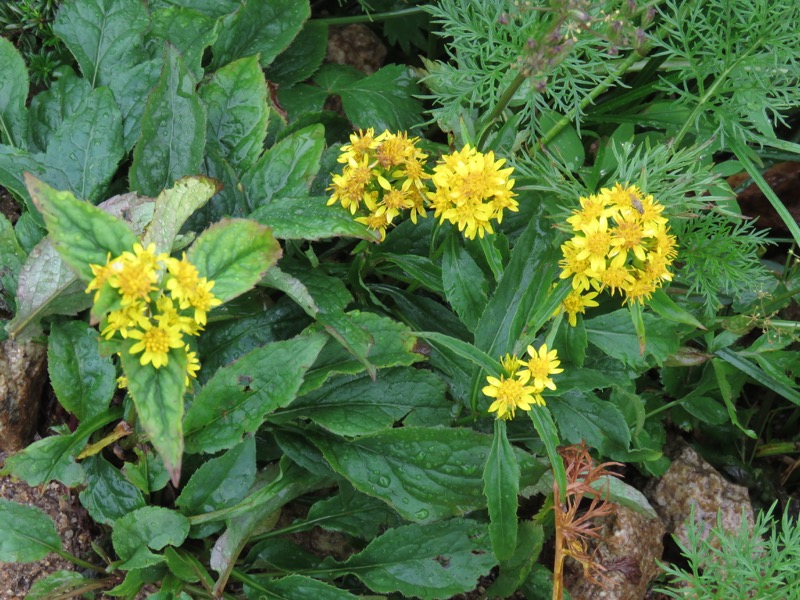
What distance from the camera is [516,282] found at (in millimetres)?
1923

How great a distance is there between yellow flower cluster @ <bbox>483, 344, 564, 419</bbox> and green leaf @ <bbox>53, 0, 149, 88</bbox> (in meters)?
1.41

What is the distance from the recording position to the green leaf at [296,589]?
194cm

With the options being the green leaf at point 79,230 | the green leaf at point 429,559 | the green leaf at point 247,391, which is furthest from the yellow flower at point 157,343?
the green leaf at point 429,559

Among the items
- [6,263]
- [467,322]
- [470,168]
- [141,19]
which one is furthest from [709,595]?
[141,19]

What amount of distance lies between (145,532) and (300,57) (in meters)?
1.55

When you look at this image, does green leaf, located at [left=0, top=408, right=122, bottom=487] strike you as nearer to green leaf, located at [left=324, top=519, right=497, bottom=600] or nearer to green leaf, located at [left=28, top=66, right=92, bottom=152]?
green leaf, located at [left=324, top=519, right=497, bottom=600]

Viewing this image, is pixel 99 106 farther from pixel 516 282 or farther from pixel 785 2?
pixel 785 2

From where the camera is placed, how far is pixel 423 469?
1.95m

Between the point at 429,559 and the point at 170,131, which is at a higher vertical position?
the point at 170,131

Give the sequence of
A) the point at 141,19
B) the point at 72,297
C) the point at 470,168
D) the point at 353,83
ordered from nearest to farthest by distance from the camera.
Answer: the point at 470,168
the point at 72,297
the point at 141,19
the point at 353,83

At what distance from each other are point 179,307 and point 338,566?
98 cm

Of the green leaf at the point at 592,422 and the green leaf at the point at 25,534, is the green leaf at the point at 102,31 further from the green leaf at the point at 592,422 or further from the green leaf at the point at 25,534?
the green leaf at the point at 592,422

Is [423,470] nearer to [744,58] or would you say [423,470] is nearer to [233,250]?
[233,250]

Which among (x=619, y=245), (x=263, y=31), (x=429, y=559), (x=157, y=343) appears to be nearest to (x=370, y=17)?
(x=263, y=31)
